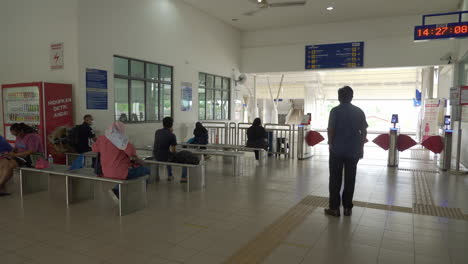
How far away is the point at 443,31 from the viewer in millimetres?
6332

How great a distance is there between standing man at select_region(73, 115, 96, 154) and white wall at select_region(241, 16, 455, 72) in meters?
8.11

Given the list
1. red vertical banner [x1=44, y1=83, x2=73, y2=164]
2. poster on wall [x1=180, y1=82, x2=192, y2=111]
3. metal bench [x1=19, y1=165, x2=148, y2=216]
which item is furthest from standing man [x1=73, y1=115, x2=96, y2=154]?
poster on wall [x1=180, y1=82, x2=192, y2=111]

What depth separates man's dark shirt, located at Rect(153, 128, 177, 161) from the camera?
5770mm

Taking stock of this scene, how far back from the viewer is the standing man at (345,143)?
407 cm

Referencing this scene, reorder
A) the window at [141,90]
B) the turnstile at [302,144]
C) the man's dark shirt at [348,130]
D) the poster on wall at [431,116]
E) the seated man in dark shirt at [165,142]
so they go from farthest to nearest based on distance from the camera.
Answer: the poster on wall at [431,116] < the turnstile at [302,144] < the window at [141,90] < the seated man in dark shirt at [165,142] < the man's dark shirt at [348,130]

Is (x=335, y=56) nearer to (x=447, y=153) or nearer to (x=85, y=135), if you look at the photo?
(x=447, y=153)

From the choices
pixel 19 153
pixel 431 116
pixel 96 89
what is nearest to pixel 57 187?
pixel 19 153

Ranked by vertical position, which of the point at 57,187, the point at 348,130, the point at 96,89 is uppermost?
the point at 96,89

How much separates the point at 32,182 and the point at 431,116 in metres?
13.5

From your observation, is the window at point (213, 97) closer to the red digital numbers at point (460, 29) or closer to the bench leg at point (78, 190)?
the bench leg at point (78, 190)

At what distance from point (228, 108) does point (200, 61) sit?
292 cm

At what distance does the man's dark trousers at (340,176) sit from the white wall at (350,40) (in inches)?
329

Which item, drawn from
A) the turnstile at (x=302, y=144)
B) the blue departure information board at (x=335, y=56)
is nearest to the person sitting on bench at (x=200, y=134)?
the turnstile at (x=302, y=144)

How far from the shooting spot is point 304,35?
1216 cm
